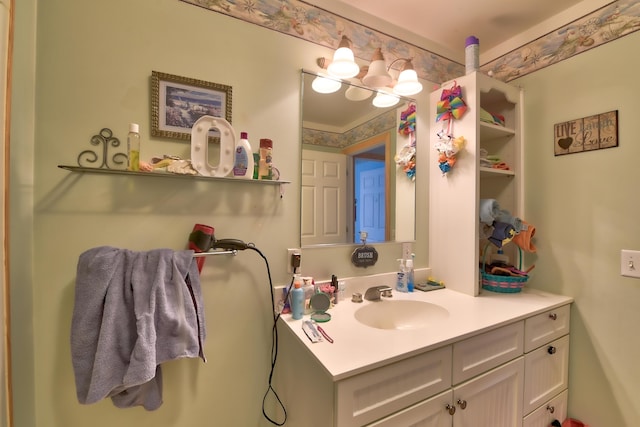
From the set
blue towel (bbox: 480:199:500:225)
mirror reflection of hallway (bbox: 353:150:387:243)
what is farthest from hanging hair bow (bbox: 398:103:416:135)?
blue towel (bbox: 480:199:500:225)

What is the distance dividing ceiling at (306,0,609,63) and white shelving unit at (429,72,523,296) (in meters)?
0.35

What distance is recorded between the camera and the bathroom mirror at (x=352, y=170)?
1264 millimetres

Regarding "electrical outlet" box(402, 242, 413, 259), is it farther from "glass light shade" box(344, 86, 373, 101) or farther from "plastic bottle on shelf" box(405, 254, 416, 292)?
"glass light shade" box(344, 86, 373, 101)

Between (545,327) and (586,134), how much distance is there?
0.99 m

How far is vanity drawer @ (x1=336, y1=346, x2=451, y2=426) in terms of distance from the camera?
737 millimetres

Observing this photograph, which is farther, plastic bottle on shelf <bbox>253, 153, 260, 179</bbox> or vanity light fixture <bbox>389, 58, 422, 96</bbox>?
vanity light fixture <bbox>389, 58, 422, 96</bbox>

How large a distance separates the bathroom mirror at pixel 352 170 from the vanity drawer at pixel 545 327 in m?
0.67

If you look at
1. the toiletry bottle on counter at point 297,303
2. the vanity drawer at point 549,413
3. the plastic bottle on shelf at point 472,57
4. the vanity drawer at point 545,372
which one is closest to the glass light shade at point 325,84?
the plastic bottle on shelf at point 472,57

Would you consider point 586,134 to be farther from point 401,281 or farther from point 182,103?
point 182,103

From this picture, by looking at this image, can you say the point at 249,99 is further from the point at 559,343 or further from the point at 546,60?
the point at 559,343

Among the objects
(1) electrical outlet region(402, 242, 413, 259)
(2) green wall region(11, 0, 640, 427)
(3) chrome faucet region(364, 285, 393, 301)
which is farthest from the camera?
(1) electrical outlet region(402, 242, 413, 259)

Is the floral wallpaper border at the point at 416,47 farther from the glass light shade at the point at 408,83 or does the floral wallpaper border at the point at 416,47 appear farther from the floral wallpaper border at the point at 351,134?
the floral wallpaper border at the point at 351,134

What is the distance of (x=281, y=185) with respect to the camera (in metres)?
1.18

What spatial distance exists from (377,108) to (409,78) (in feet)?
0.70
